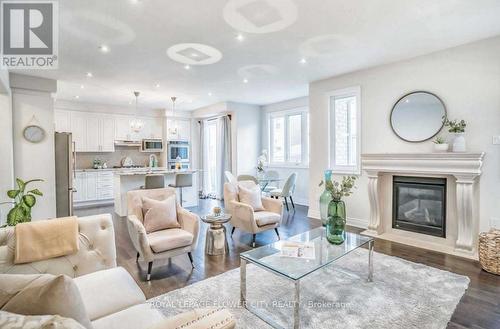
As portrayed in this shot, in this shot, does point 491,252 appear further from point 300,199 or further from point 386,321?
point 300,199

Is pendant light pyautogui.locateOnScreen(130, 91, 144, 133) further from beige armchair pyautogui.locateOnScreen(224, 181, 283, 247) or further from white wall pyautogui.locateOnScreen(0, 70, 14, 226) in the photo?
beige armchair pyautogui.locateOnScreen(224, 181, 283, 247)

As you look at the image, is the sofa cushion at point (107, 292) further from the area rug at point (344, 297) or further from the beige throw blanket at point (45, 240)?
the area rug at point (344, 297)

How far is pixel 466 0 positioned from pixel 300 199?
5.10 meters

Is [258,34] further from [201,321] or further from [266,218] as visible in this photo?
[201,321]

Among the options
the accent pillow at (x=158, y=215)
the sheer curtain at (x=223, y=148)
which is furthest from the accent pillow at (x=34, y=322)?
the sheer curtain at (x=223, y=148)

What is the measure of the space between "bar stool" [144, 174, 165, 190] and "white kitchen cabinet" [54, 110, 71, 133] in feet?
11.3

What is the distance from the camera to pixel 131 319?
1.40 meters

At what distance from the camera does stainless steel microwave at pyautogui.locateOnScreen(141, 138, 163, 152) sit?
8188 mm

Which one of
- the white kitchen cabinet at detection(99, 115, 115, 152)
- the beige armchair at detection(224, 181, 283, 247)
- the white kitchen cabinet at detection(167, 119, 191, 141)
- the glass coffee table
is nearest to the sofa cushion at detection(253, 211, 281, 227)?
the beige armchair at detection(224, 181, 283, 247)

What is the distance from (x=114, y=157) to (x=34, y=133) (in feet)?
10.6

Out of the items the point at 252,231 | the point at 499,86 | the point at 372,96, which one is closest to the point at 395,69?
the point at 372,96

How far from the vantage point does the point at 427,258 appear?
332 cm

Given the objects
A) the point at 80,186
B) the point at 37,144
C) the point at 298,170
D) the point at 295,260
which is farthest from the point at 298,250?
the point at 80,186

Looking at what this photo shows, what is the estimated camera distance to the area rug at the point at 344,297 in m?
2.09
